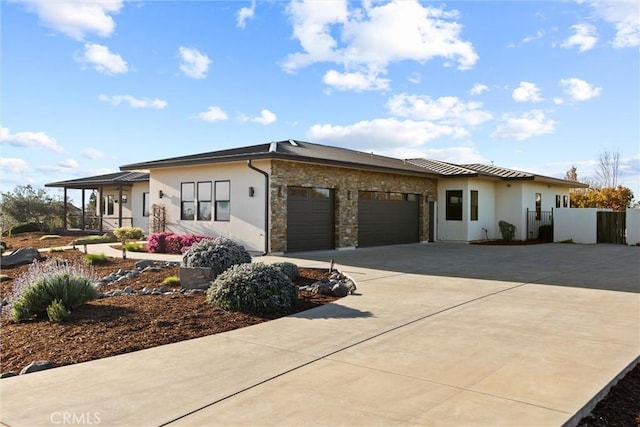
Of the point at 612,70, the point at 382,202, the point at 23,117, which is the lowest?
the point at 382,202

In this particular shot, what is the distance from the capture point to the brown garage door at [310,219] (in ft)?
52.4

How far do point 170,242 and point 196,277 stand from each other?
7.71 meters

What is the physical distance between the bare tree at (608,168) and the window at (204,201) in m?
37.4

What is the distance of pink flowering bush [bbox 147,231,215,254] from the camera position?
52.5 ft

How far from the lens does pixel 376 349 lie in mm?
5195

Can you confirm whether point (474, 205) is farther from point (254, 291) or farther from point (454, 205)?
point (254, 291)

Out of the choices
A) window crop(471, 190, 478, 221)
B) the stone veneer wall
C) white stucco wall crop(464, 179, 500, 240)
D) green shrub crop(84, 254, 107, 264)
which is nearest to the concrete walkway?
the stone veneer wall

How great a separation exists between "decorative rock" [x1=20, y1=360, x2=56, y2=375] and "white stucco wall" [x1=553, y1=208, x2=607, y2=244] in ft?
75.9

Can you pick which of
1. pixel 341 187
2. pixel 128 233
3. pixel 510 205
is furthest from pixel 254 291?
pixel 510 205

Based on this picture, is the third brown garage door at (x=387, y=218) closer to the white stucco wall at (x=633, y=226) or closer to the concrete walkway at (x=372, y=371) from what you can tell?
the white stucco wall at (x=633, y=226)

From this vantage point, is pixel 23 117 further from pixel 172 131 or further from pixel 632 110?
pixel 632 110

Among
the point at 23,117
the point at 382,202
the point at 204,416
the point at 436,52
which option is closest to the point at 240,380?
the point at 204,416

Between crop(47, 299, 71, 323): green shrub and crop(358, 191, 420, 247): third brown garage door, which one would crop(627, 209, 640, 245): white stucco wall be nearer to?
crop(358, 191, 420, 247): third brown garage door

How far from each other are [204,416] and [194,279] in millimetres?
5694
